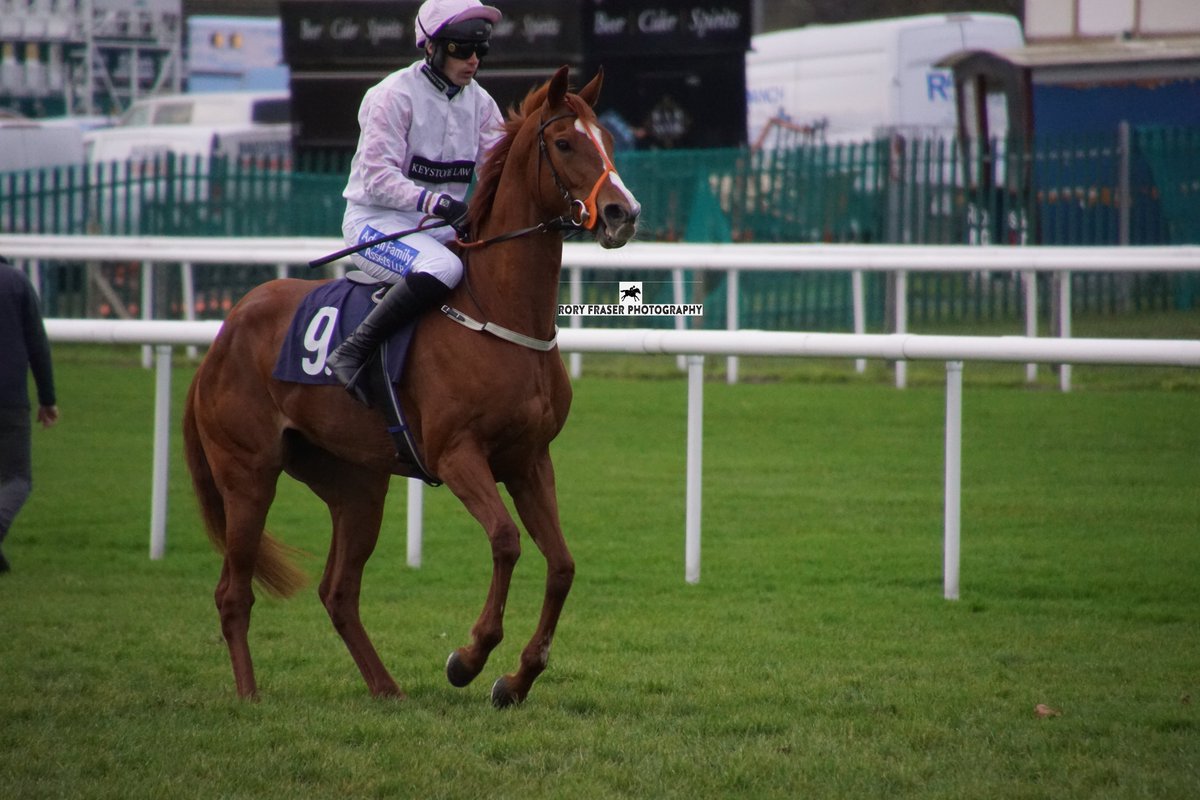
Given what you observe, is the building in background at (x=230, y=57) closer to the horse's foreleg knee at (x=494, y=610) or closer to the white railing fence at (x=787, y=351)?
the white railing fence at (x=787, y=351)

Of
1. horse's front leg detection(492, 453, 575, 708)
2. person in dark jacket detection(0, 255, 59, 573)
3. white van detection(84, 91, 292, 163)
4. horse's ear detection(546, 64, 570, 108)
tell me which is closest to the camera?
horse's ear detection(546, 64, 570, 108)

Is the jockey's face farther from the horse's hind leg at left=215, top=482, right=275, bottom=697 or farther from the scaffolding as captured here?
the scaffolding

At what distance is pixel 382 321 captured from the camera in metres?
4.86

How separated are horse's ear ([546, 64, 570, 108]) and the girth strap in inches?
27.9

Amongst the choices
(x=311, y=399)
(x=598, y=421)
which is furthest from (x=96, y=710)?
(x=598, y=421)

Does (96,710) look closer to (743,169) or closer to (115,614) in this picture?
(115,614)

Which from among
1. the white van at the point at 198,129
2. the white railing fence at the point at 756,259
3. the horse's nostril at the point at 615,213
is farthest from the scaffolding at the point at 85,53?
the horse's nostril at the point at 615,213

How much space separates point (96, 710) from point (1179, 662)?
366cm

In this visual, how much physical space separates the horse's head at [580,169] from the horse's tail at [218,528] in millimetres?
1770

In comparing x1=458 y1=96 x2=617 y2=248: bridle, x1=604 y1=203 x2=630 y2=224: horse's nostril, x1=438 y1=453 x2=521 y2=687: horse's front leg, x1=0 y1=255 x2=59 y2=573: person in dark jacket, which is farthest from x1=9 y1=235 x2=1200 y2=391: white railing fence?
x1=604 y1=203 x2=630 y2=224: horse's nostril

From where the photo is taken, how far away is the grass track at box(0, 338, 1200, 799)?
4035 mm

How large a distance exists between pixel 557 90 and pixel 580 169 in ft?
0.86

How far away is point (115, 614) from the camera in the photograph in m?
6.43

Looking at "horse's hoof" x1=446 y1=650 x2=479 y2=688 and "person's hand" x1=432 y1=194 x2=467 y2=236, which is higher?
"person's hand" x1=432 y1=194 x2=467 y2=236
